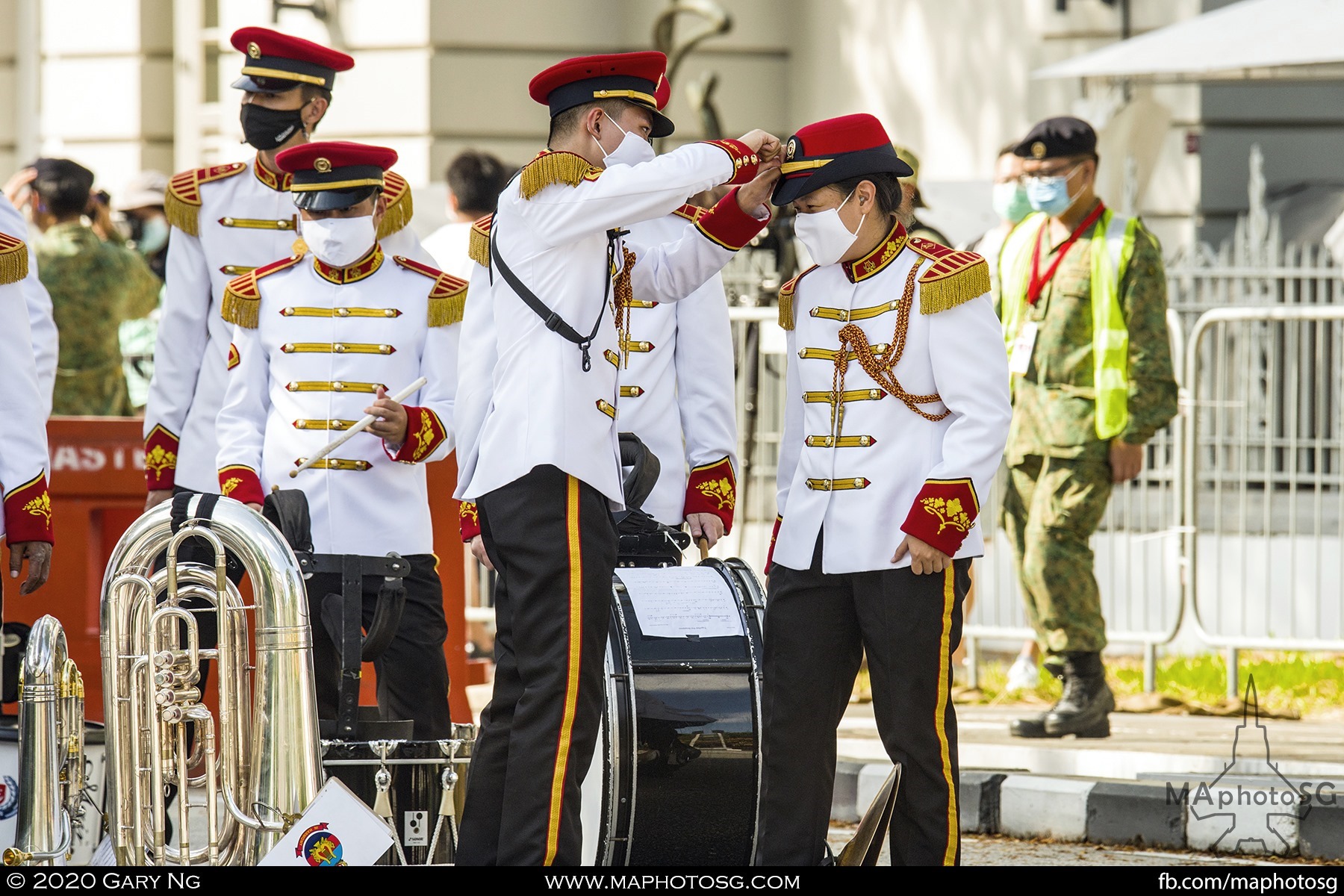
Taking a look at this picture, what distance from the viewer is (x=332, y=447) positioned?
17.8ft

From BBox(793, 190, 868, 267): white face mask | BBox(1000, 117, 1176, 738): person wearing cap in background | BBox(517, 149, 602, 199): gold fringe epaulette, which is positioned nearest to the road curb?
BBox(1000, 117, 1176, 738): person wearing cap in background

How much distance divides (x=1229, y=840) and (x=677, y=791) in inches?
86.0

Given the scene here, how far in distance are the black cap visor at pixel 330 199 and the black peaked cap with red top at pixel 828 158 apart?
1299 mm

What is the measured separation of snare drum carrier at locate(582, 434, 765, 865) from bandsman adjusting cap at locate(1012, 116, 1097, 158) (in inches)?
124

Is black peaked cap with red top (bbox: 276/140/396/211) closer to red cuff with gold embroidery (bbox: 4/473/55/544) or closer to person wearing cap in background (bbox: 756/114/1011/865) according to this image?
red cuff with gold embroidery (bbox: 4/473/55/544)

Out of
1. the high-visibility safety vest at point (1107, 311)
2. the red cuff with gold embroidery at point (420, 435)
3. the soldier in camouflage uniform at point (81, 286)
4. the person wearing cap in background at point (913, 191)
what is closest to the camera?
the red cuff with gold embroidery at point (420, 435)

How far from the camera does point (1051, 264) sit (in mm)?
7723

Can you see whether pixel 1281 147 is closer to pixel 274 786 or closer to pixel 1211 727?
pixel 1211 727

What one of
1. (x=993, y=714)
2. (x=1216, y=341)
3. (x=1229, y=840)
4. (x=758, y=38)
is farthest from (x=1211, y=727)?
(x=758, y=38)

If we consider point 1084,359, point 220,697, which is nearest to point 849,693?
point 220,697

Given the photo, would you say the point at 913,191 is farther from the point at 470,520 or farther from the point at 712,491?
the point at 470,520

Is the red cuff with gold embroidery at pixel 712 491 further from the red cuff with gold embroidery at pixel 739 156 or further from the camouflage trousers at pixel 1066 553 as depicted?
the camouflage trousers at pixel 1066 553

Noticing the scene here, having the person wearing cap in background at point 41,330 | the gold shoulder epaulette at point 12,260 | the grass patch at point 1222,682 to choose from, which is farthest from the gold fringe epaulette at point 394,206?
the grass patch at point 1222,682

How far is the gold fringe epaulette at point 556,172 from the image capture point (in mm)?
4750
